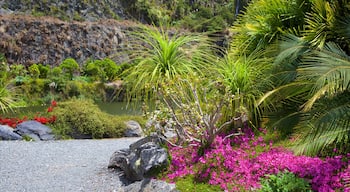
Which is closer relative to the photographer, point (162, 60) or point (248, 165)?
point (248, 165)

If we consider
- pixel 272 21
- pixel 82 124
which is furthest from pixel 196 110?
pixel 82 124

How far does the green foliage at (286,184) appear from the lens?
3.63 meters

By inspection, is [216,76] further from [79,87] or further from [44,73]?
[44,73]

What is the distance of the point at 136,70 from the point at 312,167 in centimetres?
266

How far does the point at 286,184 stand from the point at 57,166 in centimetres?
403

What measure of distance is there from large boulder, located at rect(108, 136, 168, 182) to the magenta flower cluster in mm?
194

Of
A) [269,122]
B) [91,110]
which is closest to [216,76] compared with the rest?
[269,122]

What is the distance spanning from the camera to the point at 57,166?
646 centimetres

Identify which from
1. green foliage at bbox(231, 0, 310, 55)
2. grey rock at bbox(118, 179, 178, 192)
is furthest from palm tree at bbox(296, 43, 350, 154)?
green foliage at bbox(231, 0, 310, 55)

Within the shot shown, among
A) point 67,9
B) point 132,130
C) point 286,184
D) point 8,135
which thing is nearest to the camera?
point 286,184

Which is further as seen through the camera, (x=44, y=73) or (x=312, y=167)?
(x=44, y=73)

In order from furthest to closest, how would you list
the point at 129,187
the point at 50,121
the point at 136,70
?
1. the point at 50,121
2. the point at 136,70
3. the point at 129,187

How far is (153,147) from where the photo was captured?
5.21 m

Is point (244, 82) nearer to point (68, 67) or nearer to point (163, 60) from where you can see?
point (163, 60)
